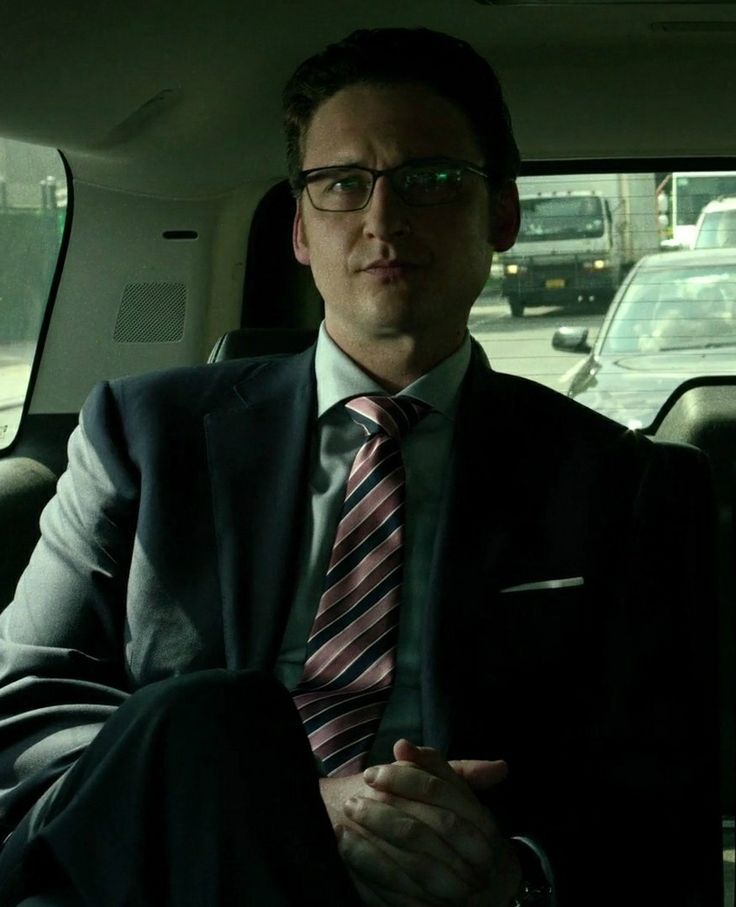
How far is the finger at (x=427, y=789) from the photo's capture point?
1.56m

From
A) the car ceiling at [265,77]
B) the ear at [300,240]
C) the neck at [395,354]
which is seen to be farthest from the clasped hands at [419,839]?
the car ceiling at [265,77]

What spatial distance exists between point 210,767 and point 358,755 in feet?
1.63

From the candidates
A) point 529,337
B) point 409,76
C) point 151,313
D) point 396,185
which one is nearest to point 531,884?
point 396,185

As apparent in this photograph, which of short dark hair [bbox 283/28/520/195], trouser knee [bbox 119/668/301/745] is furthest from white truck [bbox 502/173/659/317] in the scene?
trouser knee [bbox 119/668/301/745]

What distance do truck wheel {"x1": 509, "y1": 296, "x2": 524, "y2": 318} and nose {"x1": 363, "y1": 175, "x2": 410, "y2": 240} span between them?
137 cm

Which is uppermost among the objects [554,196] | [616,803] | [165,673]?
[554,196]

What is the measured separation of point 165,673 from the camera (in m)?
1.84

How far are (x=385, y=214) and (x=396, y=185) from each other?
52mm

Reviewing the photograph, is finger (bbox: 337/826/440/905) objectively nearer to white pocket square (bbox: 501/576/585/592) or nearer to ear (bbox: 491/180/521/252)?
white pocket square (bbox: 501/576/585/592)

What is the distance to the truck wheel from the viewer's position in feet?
10.8

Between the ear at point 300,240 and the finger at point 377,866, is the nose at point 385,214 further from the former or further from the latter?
the finger at point 377,866

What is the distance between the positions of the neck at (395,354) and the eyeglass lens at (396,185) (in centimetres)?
18

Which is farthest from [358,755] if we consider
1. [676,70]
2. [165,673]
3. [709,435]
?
[676,70]

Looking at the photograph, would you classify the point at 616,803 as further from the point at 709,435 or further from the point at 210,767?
the point at 709,435
